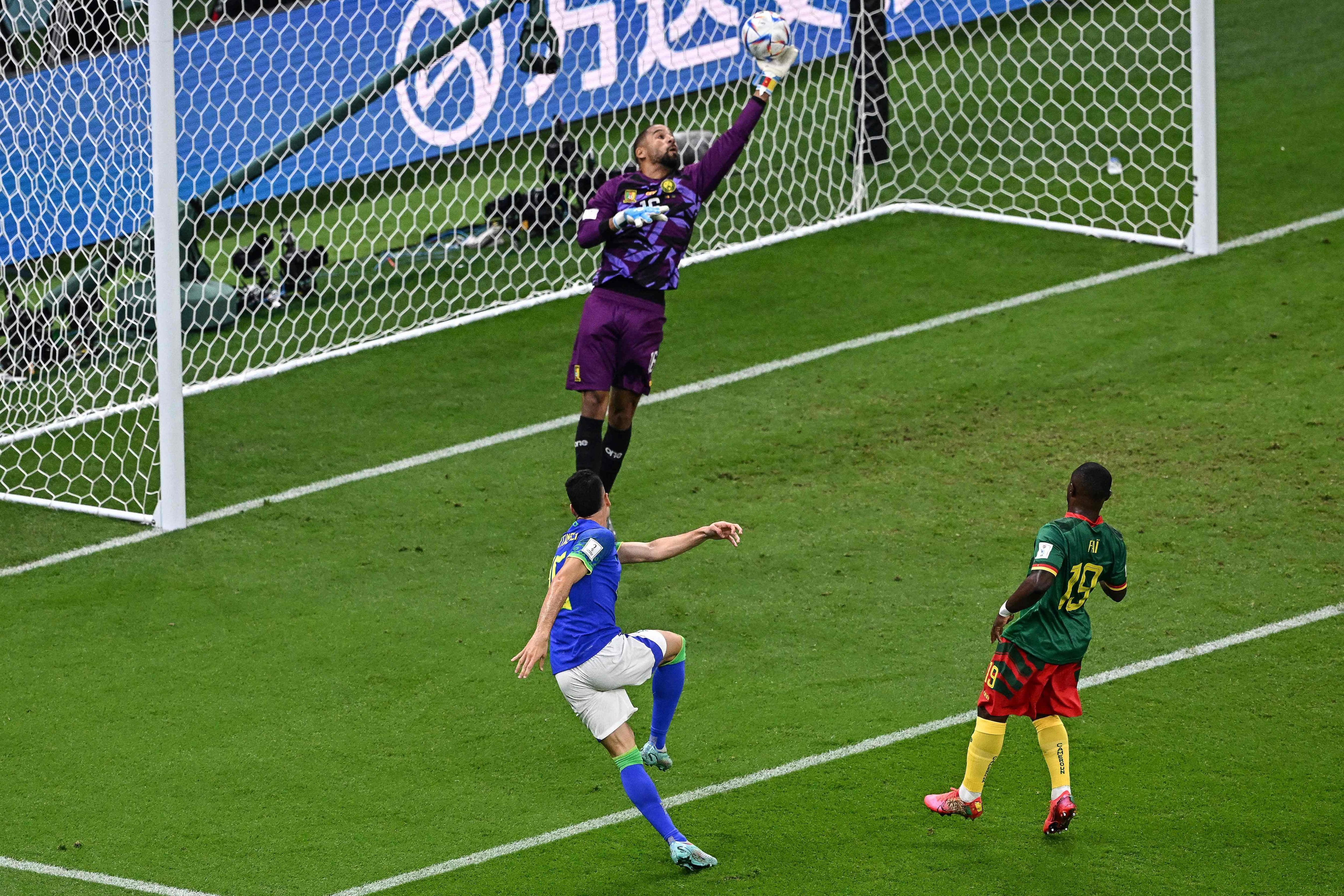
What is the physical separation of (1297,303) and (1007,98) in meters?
3.68

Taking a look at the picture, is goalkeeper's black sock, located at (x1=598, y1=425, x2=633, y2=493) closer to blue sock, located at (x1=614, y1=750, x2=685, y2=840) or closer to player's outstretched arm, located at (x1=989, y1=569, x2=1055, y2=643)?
blue sock, located at (x1=614, y1=750, x2=685, y2=840)

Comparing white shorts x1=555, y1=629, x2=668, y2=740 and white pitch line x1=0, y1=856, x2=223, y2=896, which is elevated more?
white shorts x1=555, y1=629, x2=668, y2=740

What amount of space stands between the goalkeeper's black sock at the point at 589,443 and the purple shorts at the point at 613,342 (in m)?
0.20

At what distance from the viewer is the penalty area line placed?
22.2ft

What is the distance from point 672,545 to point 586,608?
20.7 inches

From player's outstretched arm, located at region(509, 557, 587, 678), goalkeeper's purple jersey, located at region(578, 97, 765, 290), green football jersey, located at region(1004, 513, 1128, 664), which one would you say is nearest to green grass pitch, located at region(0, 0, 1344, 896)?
green football jersey, located at region(1004, 513, 1128, 664)

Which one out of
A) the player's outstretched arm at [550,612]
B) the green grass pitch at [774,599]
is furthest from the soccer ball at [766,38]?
the player's outstretched arm at [550,612]

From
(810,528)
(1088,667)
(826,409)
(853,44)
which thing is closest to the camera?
(1088,667)

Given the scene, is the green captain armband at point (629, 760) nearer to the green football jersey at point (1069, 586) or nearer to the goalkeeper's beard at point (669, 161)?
the green football jersey at point (1069, 586)

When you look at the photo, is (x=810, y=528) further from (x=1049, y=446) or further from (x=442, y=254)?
(x=442, y=254)

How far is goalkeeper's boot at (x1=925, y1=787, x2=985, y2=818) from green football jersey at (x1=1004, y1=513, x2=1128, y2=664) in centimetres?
69

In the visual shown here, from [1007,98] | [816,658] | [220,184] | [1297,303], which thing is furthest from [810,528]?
[1007,98]

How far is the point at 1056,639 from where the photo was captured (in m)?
6.48

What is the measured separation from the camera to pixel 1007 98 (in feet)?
48.1
